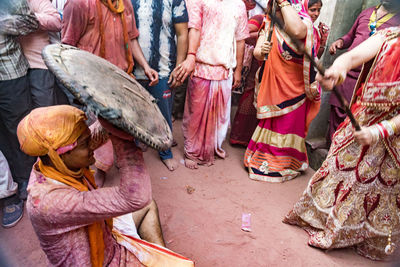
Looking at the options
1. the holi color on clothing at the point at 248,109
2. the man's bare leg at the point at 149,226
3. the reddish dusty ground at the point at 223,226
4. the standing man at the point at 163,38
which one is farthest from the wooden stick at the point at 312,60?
the holi color on clothing at the point at 248,109

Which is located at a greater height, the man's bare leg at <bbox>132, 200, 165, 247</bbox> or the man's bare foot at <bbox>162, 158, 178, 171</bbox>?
the man's bare leg at <bbox>132, 200, 165, 247</bbox>

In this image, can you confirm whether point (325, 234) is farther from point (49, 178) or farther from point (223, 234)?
point (49, 178)

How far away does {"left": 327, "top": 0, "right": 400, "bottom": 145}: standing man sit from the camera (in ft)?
10.0

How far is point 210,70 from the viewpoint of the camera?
3637 millimetres

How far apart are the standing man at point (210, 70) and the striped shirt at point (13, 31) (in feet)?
5.13

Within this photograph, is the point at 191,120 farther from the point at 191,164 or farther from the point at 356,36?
the point at 356,36

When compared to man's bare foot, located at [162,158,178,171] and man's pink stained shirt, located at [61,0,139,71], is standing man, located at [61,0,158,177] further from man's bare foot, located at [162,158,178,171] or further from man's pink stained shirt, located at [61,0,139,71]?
man's bare foot, located at [162,158,178,171]

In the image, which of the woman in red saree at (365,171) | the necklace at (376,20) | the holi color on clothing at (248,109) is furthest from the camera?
the holi color on clothing at (248,109)

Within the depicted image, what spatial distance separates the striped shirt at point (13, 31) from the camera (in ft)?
8.15

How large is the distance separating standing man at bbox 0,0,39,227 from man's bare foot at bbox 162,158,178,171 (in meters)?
1.58

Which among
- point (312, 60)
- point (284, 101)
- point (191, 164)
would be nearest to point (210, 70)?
point (284, 101)

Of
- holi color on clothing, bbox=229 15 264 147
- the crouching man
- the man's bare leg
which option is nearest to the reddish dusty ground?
the man's bare leg

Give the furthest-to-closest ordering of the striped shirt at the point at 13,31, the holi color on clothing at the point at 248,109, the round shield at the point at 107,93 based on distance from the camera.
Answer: the holi color on clothing at the point at 248,109
the striped shirt at the point at 13,31
the round shield at the point at 107,93

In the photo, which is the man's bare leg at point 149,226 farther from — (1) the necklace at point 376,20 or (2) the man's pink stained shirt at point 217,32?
(1) the necklace at point 376,20
